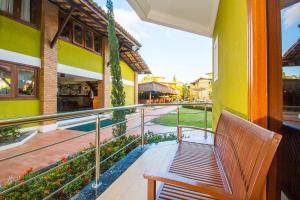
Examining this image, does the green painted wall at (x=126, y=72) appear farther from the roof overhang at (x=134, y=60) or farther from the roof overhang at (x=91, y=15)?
the roof overhang at (x=91, y=15)

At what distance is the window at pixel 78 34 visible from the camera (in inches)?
337

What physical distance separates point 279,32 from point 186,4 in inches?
108

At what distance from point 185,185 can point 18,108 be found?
6717 millimetres

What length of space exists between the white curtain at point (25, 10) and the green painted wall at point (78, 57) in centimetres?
135

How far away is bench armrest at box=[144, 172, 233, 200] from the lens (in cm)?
91

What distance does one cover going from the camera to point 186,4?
363 cm

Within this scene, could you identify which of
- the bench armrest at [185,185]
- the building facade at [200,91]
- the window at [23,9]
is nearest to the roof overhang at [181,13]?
the bench armrest at [185,185]

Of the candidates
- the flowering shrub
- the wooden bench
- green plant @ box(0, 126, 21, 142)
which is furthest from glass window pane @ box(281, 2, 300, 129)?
green plant @ box(0, 126, 21, 142)

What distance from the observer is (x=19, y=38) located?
602 cm

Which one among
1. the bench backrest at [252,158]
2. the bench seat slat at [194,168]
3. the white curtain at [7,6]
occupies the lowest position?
the bench seat slat at [194,168]

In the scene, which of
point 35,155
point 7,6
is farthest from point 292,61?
point 7,6

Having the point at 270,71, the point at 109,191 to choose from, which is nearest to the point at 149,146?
the point at 109,191

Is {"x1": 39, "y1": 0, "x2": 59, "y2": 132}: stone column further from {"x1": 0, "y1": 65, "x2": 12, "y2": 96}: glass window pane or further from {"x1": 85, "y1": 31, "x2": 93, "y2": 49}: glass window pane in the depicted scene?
{"x1": 85, "y1": 31, "x2": 93, "y2": 49}: glass window pane

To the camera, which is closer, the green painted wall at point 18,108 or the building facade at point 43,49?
the green painted wall at point 18,108
